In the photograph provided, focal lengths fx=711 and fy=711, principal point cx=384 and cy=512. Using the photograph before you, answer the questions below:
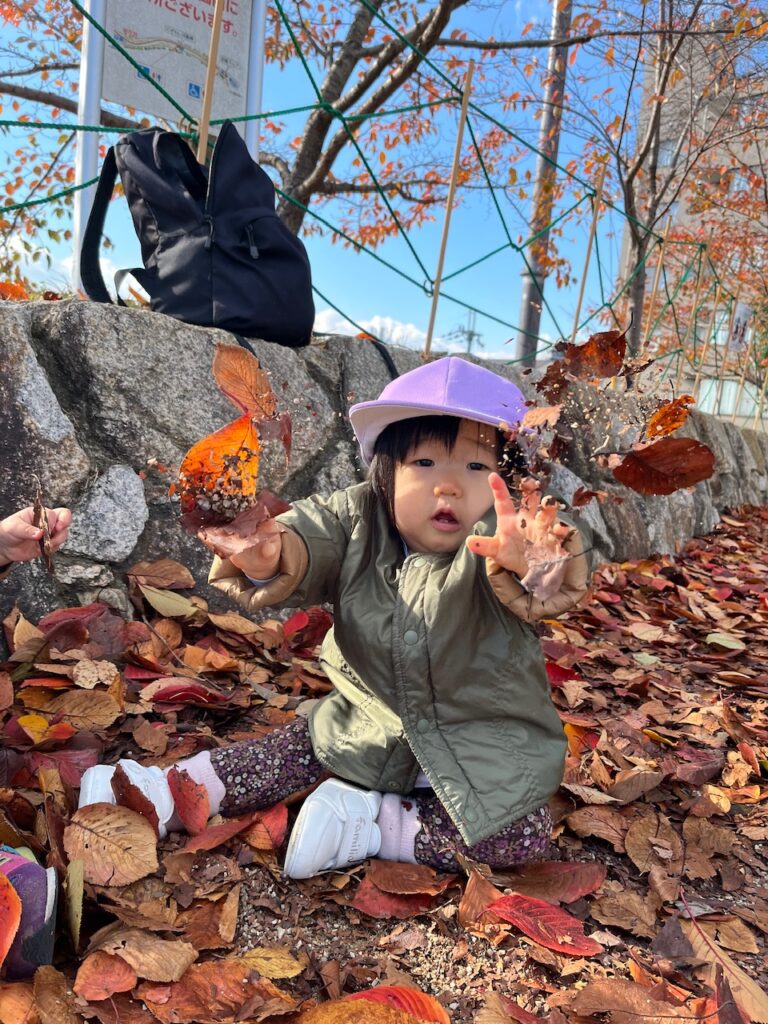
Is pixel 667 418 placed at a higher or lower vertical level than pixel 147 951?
higher

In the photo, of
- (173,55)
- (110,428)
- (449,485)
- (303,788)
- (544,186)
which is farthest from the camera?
(544,186)

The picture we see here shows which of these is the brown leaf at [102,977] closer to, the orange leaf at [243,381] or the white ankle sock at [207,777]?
Result: the white ankle sock at [207,777]

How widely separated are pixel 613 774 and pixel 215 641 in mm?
1097

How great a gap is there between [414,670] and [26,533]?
73 cm

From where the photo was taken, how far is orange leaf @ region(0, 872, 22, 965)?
0.89m

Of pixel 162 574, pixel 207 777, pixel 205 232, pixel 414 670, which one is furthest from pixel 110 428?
pixel 414 670

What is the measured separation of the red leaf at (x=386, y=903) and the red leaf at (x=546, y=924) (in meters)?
0.13

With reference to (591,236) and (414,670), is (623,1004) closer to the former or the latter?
(414,670)

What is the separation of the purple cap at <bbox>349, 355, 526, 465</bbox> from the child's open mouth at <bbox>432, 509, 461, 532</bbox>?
184 millimetres

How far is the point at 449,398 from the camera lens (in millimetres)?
1330

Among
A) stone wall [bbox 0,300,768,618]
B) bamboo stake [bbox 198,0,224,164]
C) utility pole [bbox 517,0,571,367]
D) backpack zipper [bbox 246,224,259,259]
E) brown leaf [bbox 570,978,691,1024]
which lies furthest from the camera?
utility pole [bbox 517,0,571,367]

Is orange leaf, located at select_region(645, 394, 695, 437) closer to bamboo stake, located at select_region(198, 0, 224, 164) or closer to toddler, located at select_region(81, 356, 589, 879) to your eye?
toddler, located at select_region(81, 356, 589, 879)

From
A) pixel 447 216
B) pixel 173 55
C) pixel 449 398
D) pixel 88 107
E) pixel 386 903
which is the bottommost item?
pixel 386 903

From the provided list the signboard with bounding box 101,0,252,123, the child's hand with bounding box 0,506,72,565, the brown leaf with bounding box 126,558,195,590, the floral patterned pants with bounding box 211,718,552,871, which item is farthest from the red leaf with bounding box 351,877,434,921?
the signboard with bounding box 101,0,252,123
